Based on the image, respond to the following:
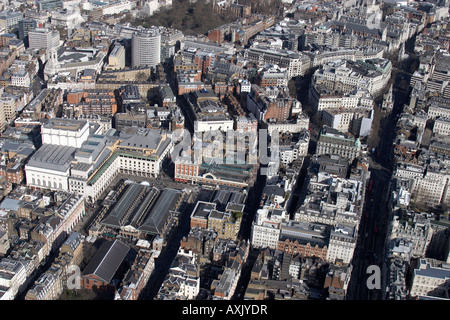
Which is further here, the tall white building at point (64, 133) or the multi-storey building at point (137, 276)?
the tall white building at point (64, 133)

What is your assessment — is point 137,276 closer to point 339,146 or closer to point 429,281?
point 429,281

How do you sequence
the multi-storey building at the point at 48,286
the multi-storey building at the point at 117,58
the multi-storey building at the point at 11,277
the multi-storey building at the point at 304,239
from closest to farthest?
the multi-storey building at the point at 48,286 < the multi-storey building at the point at 11,277 < the multi-storey building at the point at 304,239 < the multi-storey building at the point at 117,58

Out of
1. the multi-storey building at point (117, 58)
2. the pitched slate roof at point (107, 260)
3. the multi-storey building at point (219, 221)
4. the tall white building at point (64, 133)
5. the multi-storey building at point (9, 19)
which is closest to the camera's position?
the pitched slate roof at point (107, 260)

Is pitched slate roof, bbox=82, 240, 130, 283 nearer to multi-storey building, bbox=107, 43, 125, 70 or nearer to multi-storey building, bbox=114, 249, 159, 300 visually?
multi-storey building, bbox=114, 249, 159, 300

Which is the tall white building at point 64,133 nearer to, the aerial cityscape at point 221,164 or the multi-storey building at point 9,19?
the aerial cityscape at point 221,164

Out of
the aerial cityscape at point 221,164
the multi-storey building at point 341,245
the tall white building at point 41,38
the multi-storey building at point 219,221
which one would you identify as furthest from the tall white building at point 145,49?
the multi-storey building at point 341,245

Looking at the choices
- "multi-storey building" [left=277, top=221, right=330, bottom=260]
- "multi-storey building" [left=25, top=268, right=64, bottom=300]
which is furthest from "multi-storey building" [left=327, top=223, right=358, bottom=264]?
"multi-storey building" [left=25, top=268, right=64, bottom=300]
